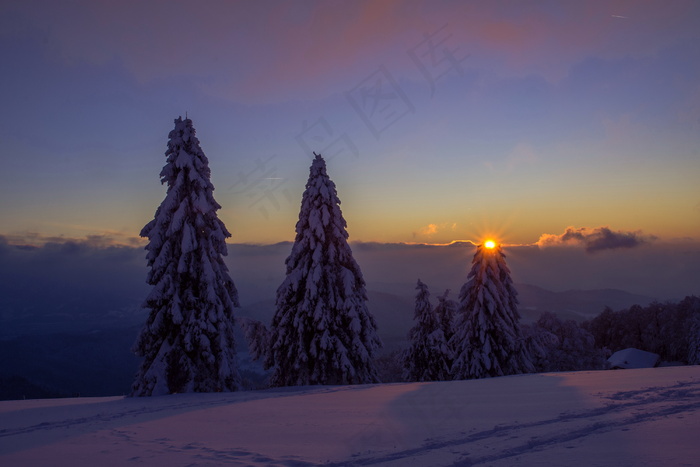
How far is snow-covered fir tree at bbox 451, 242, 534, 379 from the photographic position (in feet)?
89.0

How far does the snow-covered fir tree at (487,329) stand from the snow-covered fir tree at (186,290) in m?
14.9

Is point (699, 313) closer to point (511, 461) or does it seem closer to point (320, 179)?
point (320, 179)

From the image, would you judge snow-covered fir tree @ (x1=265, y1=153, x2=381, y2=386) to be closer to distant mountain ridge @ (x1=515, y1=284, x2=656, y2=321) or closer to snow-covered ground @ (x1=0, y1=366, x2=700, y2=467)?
snow-covered ground @ (x1=0, y1=366, x2=700, y2=467)

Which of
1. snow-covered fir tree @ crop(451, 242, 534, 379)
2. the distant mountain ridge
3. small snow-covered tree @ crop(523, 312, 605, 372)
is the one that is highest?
snow-covered fir tree @ crop(451, 242, 534, 379)

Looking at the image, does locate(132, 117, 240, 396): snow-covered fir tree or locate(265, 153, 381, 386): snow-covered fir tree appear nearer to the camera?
locate(132, 117, 240, 396): snow-covered fir tree

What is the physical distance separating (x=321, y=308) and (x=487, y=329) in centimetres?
1155

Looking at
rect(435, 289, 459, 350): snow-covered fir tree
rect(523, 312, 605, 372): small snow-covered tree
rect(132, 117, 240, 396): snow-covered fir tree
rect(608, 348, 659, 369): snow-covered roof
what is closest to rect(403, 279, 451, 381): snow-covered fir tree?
rect(435, 289, 459, 350): snow-covered fir tree

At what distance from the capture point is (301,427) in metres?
8.64

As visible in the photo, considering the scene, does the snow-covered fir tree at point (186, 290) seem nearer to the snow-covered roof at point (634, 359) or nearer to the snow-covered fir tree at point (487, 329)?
the snow-covered fir tree at point (487, 329)

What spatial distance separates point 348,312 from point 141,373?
990 cm

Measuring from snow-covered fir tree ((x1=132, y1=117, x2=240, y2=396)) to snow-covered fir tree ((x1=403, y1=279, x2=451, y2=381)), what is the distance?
1674 centimetres

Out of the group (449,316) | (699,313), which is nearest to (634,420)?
(449,316)

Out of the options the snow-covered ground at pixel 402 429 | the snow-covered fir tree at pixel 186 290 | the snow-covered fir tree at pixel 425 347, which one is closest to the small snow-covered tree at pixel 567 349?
the snow-covered fir tree at pixel 425 347

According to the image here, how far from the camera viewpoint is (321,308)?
22.7 meters
